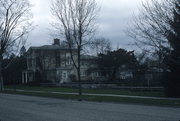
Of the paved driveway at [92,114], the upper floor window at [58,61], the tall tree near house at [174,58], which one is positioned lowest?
the paved driveway at [92,114]

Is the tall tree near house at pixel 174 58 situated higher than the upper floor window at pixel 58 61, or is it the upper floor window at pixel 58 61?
the upper floor window at pixel 58 61

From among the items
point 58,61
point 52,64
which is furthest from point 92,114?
point 52,64

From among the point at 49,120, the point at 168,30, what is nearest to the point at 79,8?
the point at 168,30

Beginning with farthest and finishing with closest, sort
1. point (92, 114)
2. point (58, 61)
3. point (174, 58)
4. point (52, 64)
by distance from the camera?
point (52, 64)
point (58, 61)
point (174, 58)
point (92, 114)

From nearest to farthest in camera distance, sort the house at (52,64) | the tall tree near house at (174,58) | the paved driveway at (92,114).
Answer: the paved driveway at (92,114)
the tall tree near house at (174,58)
the house at (52,64)

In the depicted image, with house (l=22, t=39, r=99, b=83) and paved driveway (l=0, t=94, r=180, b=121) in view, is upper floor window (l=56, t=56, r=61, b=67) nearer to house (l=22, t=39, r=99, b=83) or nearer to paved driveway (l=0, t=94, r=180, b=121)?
house (l=22, t=39, r=99, b=83)

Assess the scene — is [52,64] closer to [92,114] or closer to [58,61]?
[58,61]

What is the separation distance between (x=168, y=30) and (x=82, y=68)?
61.4 metres

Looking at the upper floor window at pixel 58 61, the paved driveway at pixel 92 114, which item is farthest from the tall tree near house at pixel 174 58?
the upper floor window at pixel 58 61

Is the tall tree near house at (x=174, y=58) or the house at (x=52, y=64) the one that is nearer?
the tall tree near house at (x=174, y=58)

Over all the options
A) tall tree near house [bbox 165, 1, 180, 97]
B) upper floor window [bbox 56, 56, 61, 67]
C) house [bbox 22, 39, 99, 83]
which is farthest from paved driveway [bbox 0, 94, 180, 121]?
upper floor window [bbox 56, 56, 61, 67]

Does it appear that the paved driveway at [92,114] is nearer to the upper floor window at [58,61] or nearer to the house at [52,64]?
the house at [52,64]

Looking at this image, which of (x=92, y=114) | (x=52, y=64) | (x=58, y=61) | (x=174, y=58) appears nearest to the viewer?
(x=92, y=114)

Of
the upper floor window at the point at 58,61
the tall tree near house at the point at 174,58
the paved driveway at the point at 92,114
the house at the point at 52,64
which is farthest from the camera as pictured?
the upper floor window at the point at 58,61
